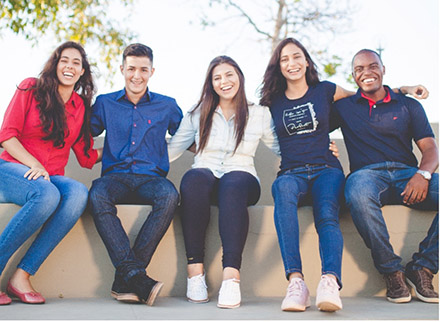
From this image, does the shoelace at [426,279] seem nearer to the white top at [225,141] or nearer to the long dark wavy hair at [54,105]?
the white top at [225,141]

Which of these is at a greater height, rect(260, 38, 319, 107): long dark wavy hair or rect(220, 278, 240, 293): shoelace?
rect(260, 38, 319, 107): long dark wavy hair

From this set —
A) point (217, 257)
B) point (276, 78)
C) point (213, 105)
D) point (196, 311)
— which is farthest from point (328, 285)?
point (276, 78)

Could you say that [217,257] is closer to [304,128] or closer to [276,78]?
[304,128]

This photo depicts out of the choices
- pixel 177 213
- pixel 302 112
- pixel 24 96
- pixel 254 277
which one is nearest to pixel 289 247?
pixel 254 277

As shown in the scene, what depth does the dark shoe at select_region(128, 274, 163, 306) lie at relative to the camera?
239cm

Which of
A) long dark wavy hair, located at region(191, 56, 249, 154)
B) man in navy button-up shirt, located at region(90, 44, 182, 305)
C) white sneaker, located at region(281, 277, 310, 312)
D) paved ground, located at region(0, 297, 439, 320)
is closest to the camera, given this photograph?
paved ground, located at region(0, 297, 439, 320)

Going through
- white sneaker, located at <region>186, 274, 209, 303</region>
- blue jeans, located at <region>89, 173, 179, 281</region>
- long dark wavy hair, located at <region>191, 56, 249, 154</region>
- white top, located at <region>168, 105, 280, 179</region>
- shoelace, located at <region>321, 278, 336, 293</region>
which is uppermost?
long dark wavy hair, located at <region>191, 56, 249, 154</region>

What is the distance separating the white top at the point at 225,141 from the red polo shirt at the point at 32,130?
0.61 metres

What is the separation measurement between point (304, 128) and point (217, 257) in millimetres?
887

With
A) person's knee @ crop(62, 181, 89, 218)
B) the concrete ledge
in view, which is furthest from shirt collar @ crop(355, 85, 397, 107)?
person's knee @ crop(62, 181, 89, 218)

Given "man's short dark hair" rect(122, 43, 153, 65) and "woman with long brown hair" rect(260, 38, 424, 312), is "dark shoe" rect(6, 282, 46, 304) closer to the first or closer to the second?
"woman with long brown hair" rect(260, 38, 424, 312)

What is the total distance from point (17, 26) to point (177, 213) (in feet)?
15.1

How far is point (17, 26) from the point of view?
6.46m

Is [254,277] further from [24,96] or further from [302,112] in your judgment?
[24,96]
